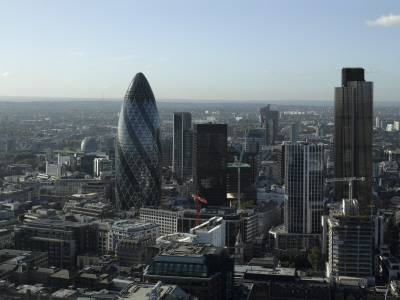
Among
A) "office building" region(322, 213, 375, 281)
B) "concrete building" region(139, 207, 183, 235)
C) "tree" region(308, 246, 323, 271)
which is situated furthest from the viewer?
"concrete building" region(139, 207, 183, 235)

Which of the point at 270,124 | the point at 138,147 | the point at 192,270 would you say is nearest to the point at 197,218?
the point at 138,147

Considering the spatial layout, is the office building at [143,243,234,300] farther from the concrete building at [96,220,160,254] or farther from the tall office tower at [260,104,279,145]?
the tall office tower at [260,104,279,145]

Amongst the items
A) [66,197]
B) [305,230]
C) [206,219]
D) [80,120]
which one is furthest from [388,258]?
[80,120]

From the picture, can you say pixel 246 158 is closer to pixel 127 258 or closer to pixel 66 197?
pixel 66 197

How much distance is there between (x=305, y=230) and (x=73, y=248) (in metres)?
12.9

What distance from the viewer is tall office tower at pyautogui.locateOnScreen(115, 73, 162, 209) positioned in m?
41.9

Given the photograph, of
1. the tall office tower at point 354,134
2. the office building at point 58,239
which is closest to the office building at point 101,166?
the tall office tower at point 354,134

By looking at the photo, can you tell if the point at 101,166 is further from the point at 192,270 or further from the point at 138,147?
the point at 192,270

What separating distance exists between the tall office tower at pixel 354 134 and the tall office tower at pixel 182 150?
49.8ft

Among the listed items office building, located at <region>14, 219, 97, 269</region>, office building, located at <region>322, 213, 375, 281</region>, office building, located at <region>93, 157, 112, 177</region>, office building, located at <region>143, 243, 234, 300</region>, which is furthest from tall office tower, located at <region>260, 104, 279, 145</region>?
office building, located at <region>143, 243, 234, 300</region>

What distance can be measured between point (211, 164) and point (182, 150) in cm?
1284

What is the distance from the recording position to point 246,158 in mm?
53000

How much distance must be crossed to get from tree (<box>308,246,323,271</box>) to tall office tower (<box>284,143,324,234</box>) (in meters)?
3.96

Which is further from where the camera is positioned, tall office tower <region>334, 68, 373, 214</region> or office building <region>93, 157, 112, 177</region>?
office building <region>93, 157, 112, 177</region>
